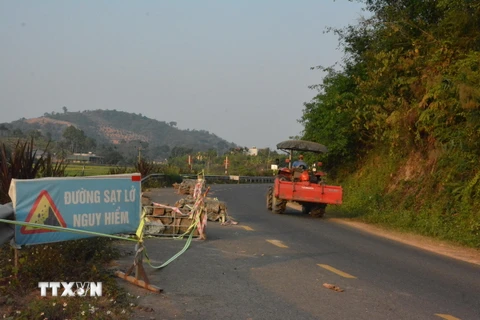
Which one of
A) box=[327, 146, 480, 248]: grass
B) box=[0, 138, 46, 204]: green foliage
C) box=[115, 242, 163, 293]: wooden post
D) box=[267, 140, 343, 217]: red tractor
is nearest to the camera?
box=[115, 242, 163, 293]: wooden post

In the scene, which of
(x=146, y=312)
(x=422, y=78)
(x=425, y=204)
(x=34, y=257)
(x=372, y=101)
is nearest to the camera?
(x=146, y=312)

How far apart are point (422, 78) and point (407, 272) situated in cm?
1282

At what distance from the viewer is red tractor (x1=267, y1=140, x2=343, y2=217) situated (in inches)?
795

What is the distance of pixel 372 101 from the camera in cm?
2434

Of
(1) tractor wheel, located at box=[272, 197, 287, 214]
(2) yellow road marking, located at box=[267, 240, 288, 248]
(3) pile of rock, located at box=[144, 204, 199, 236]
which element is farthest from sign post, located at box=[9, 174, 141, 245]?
(1) tractor wheel, located at box=[272, 197, 287, 214]

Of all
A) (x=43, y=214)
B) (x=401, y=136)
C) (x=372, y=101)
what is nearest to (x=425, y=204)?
(x=401, y=136)

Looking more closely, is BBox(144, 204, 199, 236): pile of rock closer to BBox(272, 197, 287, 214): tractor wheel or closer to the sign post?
the sign post

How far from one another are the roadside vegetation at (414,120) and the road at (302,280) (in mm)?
4482

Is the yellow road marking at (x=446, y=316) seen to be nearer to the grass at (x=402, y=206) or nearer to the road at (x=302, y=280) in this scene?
the road at (x=302, y=280)

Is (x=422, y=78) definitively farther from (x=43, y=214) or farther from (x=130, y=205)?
(x=43, y=214)

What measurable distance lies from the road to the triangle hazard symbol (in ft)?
4.40

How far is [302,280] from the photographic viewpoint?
29.2ft

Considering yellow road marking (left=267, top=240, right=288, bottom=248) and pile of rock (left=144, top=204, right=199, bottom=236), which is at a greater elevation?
pile of rock (left=144, top=204, right=199, bottom=236)

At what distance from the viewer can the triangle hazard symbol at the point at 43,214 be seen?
23.1ft
